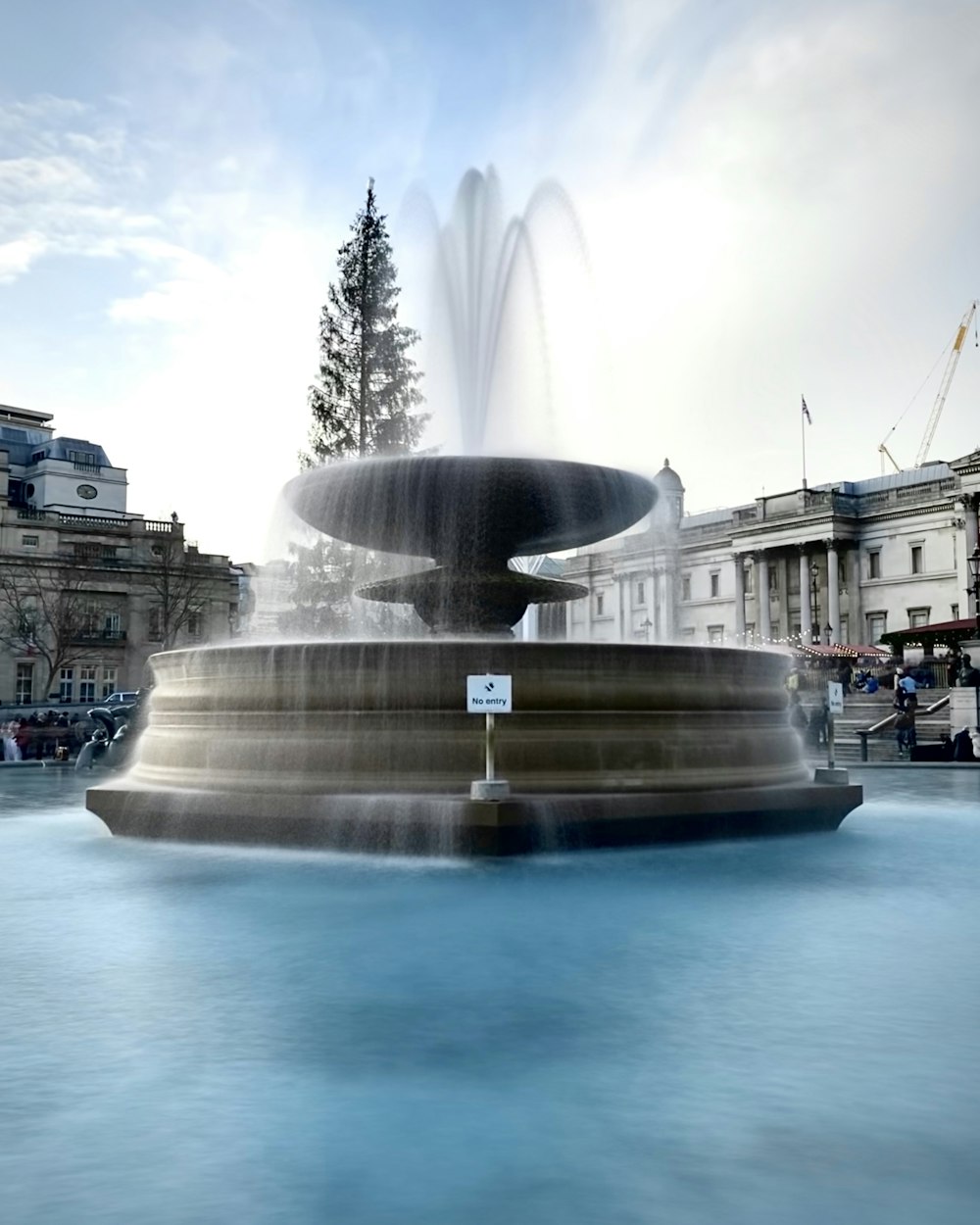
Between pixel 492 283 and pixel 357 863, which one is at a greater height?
pixel 492 283

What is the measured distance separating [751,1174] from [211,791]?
6.54 metres

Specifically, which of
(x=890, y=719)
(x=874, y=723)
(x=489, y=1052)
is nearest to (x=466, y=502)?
(x=489, y=1052)

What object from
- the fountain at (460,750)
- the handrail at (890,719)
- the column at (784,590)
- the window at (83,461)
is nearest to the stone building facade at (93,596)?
the window at (83,461)

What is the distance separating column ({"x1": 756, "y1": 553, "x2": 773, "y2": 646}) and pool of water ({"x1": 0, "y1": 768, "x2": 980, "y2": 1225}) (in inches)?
3038

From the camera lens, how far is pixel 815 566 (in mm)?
79688

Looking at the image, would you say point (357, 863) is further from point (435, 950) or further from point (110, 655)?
point (110, 655)

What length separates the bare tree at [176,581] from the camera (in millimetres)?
65375

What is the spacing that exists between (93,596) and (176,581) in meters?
4.63

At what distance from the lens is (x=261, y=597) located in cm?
4853

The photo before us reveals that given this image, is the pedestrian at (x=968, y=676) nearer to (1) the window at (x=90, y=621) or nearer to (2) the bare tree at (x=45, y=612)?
(2) the bare tree at (x=45, y=612)

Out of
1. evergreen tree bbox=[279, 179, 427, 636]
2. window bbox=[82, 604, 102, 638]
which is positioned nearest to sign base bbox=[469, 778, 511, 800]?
evergreen tree bbox=[279, 179, 427, 636]

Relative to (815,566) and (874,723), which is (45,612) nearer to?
(874,723)

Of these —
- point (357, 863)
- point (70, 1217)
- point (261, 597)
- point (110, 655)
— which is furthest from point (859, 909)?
point (110, 655)

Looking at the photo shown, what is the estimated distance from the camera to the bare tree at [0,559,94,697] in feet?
195
